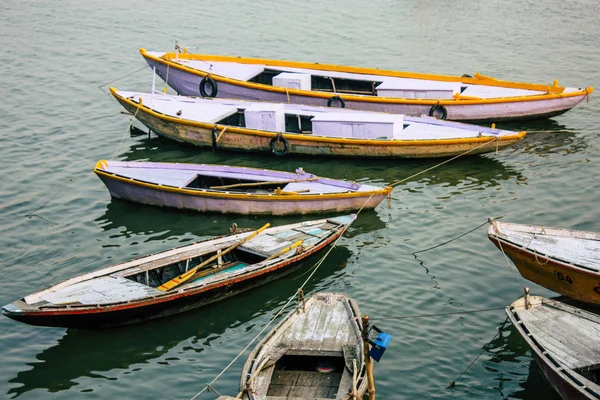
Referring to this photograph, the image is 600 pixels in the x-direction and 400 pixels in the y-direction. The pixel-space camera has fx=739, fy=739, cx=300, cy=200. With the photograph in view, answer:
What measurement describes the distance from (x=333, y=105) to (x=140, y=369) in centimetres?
1599

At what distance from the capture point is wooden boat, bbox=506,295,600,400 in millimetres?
13875

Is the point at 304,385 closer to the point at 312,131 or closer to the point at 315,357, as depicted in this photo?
the point at 315,357

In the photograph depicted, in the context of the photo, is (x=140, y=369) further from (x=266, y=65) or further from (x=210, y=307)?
(x=266, y=65)

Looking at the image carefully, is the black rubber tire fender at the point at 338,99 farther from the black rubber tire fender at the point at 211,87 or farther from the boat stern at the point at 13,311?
the boat stern at the point at 13,311

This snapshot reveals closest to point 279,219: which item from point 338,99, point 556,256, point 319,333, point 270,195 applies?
point 270,195

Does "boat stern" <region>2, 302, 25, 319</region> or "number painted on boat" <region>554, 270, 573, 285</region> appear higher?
"boat stern" <region>2, 302, 25, 319</region>

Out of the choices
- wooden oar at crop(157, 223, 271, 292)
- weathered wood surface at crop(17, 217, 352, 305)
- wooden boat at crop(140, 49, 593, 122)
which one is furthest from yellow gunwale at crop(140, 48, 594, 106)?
wooden oar at crop(157, 223, 271, 292)

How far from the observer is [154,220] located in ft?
76.6

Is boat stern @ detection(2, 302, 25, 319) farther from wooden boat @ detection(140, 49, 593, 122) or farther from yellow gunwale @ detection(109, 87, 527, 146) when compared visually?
wooden boat @ detection(140, 49, 593, 122)

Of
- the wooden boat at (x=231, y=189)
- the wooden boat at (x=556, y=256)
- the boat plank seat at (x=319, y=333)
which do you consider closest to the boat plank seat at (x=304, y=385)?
the boat plank seat at (x=319, y=333)

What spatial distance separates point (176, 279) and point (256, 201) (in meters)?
4.77

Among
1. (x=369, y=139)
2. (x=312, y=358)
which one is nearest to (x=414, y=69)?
(x=369, y=139)

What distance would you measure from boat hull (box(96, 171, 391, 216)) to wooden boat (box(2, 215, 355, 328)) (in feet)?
4.13

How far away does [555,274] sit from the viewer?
698 inches
